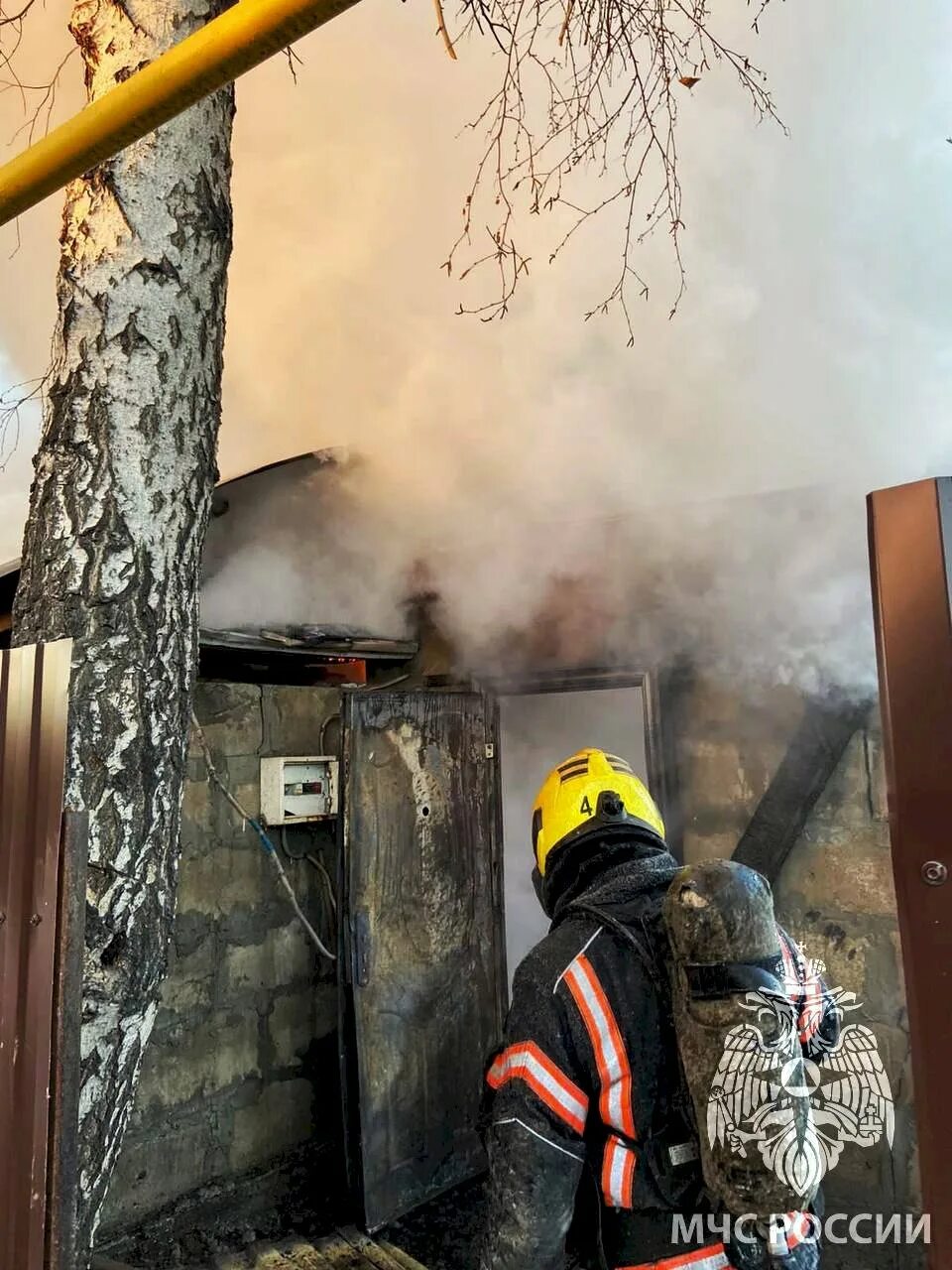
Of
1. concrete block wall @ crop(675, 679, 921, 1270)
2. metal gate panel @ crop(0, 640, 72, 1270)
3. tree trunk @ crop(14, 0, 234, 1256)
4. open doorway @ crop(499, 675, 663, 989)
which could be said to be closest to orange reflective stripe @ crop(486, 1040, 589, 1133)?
tree trunk @ crop(14, 0, 234, 1256)

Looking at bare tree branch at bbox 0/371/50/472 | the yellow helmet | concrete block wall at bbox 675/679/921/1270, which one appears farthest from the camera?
concrete block wall at bbox 675/679/921/1270

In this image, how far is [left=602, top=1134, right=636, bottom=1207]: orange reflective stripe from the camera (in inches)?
72.9

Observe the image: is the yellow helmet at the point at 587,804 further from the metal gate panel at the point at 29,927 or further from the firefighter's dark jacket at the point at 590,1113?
the metal gate panel at the point at 29,927

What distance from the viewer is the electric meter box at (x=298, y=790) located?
4.26 meters

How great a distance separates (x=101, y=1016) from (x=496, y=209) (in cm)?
323

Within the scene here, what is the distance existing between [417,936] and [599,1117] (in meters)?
2.60

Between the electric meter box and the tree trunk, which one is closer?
the tree trunk

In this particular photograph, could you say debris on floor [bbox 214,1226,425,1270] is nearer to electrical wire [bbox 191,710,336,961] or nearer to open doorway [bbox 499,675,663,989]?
electrical wire [bbox 191,710,336,961]

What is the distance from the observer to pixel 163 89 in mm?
1028

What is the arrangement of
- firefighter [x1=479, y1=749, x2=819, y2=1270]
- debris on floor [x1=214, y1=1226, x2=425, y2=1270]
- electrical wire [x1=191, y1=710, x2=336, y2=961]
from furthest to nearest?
electrical wire [x1=191, y1=710, x2=336, y2=961] < debris on floor [x1=214, y1=1226, x2=425, y2=1270] < firefighter [x1=479, y1=749, x2=819, y2=1270]

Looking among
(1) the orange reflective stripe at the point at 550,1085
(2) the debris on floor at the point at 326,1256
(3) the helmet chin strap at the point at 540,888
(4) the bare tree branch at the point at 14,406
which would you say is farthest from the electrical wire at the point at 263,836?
(1) the orange reflective stripe at the point at 550,1085

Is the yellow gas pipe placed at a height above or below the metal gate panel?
above

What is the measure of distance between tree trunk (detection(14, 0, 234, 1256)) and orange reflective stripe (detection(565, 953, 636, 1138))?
0.98m

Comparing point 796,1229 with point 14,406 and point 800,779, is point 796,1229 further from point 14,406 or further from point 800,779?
point 14,406
